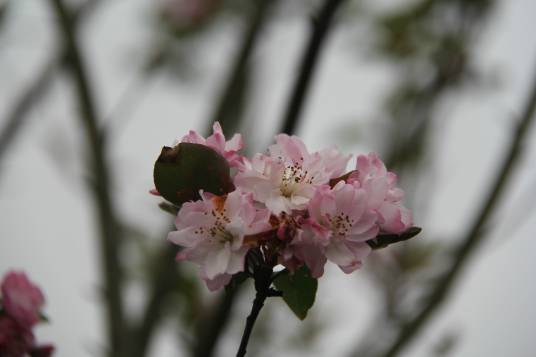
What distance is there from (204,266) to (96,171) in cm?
180

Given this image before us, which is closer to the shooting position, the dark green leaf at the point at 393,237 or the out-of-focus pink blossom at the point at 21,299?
the dark green leaf at the point at 393,237

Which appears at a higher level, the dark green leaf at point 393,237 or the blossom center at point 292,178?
the blossom center at point 292,178

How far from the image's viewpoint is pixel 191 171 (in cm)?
72

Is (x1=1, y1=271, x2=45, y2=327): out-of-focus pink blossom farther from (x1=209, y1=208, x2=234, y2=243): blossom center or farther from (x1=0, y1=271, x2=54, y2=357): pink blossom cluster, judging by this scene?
(x1=209, y1=208, x2=234, y2=243): blossom center

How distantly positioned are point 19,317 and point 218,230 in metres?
0.36

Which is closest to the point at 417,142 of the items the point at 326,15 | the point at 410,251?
the point at 410,251

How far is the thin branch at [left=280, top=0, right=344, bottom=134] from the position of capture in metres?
1.79

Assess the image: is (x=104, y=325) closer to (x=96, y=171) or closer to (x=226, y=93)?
(x=96, y=171)

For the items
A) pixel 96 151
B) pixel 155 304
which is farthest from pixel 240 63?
pixel 155 304

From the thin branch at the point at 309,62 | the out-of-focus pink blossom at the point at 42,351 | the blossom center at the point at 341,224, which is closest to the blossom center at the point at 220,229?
the blossom center at the point at 341,224

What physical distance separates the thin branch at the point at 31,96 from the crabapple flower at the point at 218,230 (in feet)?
6.50

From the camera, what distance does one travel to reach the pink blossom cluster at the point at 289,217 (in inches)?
26.3

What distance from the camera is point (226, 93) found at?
99.6 inches

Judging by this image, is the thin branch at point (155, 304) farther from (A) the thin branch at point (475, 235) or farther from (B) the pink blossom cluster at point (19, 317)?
(B) the pink blossom cluster at point (19, 317)
